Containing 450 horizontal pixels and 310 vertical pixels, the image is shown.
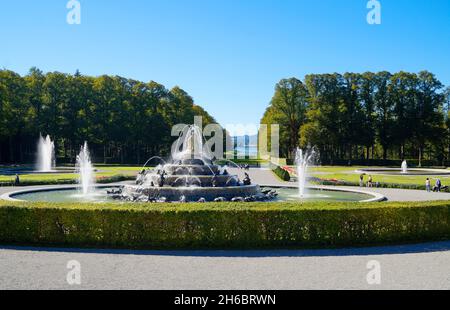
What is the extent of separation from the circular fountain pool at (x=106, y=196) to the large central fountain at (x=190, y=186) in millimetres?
1130

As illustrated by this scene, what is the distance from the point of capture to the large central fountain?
2094 cm

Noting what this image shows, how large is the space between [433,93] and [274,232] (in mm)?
79051

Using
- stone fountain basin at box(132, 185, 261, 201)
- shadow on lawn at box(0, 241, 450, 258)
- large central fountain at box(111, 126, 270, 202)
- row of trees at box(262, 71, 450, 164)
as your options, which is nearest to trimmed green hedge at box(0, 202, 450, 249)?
shadow on lawn at box(0, 241, 450, 258)

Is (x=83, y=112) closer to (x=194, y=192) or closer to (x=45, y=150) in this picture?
(x=45, y=150)

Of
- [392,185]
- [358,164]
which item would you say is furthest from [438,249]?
[358,164]

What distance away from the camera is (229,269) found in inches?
395

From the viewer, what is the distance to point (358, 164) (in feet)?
260

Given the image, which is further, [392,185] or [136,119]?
[136,119]

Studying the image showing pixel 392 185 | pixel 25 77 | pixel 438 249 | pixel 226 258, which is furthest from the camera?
pixel 25 77

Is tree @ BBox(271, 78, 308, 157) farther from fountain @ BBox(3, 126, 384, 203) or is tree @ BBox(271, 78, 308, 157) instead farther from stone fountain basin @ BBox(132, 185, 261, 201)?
stone fountain basin @ BBox(132, 185, 261, 201)

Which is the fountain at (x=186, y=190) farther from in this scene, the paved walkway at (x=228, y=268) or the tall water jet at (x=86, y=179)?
the paved walkway at (x=228, y=268)

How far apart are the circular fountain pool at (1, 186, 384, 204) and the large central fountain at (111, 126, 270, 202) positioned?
1130 millimetres

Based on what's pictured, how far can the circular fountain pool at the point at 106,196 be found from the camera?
2320 centimetres
